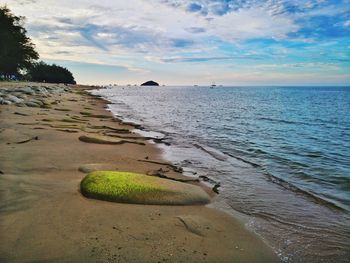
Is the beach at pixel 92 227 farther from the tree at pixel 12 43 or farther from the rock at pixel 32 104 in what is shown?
the tree at pixel 12 43

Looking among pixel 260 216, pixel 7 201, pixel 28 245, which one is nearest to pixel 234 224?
pixel 260 216

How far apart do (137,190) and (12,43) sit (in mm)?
61850

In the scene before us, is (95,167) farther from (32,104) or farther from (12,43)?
(12,43)

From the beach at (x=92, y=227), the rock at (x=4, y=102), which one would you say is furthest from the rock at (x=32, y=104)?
the beach at (x=92, y=227)

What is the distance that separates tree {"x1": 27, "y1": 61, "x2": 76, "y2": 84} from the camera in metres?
128

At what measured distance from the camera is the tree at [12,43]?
5454cm

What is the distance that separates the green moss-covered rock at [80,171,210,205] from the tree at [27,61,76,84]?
133 m

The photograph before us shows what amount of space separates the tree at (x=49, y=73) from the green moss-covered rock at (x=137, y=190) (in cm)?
13258

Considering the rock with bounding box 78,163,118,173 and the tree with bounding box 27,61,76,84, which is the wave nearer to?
the rock with bounding box 78,163,118,173

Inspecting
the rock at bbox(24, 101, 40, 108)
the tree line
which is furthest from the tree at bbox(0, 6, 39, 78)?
the rock at bbox(24, 101, 40, 108)

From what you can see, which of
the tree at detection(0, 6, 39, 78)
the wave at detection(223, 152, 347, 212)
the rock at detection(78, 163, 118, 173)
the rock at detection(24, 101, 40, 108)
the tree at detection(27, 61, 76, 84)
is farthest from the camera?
the tree at detection(27, 61, 76, 84)

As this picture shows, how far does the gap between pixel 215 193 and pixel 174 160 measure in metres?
3.99

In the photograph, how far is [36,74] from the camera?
130 m

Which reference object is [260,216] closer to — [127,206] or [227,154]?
[127,206]
